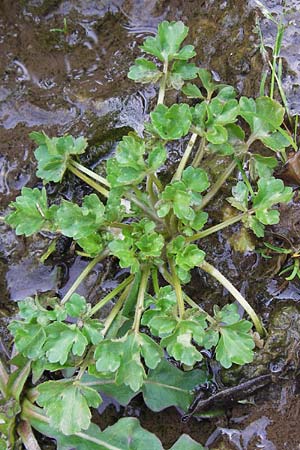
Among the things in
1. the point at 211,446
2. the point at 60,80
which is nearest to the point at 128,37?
the point at 60,80

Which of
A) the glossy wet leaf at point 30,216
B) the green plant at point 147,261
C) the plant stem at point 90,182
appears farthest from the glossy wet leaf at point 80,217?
the plant stem at point 90,182

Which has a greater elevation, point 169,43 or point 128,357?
point 169,43

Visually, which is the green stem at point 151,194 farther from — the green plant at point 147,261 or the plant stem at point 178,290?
the plant stem at point 178,290

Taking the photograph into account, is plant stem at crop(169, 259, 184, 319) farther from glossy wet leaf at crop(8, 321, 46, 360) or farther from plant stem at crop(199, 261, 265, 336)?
glossy wet leaf at crop(8, 321, 46, 360)

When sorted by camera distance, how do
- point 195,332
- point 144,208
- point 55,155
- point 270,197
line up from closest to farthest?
point 195,332, point 270,197, point 144,208, point 55,155

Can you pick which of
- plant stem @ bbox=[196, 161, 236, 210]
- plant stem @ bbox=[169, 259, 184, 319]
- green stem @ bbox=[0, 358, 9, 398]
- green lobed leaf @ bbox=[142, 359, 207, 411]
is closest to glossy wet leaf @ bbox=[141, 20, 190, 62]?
plant stem @ bbox=[196, 161, 236, 210]

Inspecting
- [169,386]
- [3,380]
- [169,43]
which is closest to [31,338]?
[3,380]

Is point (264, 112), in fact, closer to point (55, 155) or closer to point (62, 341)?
point (55, 155)
